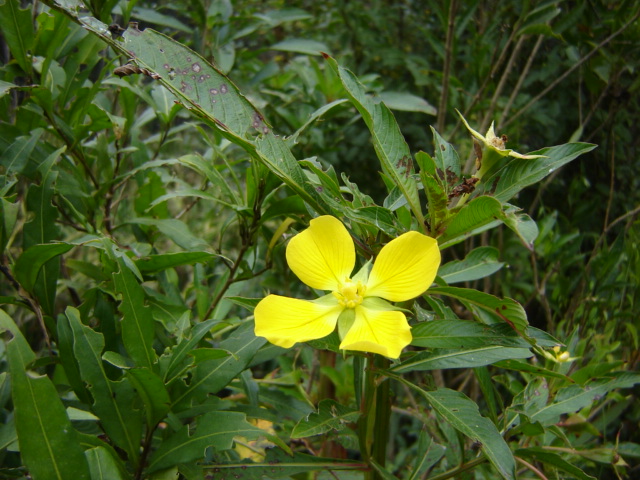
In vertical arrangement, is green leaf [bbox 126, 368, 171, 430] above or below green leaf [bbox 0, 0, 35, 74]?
below

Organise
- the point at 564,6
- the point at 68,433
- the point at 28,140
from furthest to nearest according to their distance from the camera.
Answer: the point at 564,6 < the point at 28,140 < the point at 68,433

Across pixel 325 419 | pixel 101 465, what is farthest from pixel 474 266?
pixel 101 465

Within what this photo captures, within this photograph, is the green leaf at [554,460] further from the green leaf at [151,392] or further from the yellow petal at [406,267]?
the green leaf at [151,392]

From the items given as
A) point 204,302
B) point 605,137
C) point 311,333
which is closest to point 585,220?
point 605,137

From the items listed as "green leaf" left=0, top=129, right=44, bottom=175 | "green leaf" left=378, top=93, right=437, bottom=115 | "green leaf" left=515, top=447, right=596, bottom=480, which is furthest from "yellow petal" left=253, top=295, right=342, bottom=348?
"green leaf" left=378, top=93, right=437, bottom=115

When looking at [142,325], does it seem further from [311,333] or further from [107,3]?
[107,3]

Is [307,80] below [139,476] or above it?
above

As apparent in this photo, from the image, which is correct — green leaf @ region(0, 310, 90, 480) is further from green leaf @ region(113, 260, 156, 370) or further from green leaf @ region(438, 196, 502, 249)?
green leaf @ region(438, 196, 502, 249)
